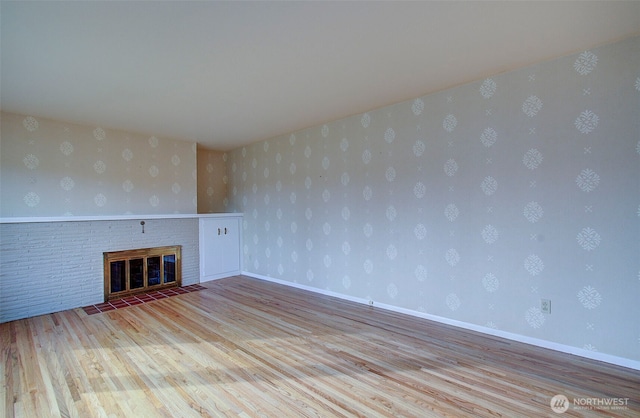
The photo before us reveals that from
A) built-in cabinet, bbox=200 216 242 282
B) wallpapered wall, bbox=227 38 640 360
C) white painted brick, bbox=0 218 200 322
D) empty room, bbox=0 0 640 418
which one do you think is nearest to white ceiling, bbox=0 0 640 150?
empty room, bbox=0 0 640 418

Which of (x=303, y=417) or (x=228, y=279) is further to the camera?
(x=228, y=279)

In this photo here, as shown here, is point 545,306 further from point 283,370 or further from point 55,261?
point 55,261

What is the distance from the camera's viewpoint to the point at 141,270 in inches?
172

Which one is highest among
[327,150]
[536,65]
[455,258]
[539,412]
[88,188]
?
[536,65]

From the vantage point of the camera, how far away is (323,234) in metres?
4.24

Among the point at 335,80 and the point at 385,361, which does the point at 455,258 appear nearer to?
the point at 385,361

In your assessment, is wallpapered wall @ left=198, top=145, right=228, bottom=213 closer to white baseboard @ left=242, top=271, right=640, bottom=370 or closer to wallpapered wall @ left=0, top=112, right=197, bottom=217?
wallpapered wall @ left=0, top=112, right=197, bottom=217

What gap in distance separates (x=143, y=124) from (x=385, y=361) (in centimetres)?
407

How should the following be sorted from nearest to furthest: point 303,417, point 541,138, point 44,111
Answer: point 303,417, point 541,138, point 44,111

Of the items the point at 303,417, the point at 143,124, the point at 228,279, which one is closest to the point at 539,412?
the point at 303,417

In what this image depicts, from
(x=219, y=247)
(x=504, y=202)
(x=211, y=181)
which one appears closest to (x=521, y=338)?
(x=504, y=202)

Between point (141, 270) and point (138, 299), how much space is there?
474 millimetres

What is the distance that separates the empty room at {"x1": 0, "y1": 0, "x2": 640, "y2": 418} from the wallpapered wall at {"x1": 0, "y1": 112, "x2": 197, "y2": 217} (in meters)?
0.03

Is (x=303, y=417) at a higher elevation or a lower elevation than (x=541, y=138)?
lower
